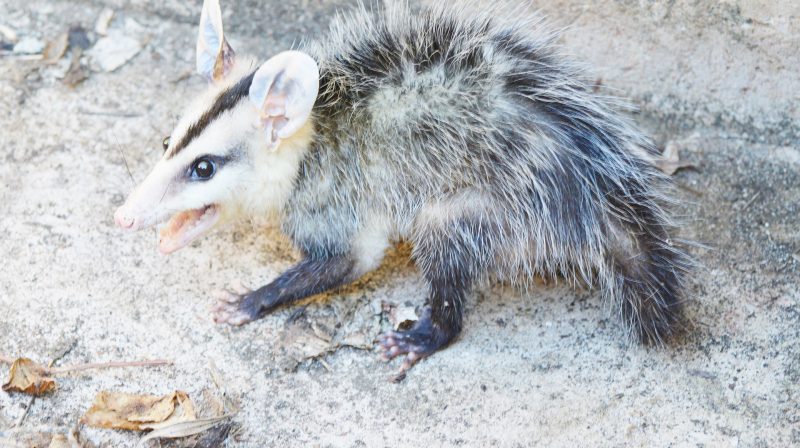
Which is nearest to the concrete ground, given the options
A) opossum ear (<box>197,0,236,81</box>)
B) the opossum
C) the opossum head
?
the opossum

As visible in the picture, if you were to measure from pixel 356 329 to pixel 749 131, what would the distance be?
146 centimetres

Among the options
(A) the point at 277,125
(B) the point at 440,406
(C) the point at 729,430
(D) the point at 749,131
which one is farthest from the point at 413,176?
(D) the point at 749,131

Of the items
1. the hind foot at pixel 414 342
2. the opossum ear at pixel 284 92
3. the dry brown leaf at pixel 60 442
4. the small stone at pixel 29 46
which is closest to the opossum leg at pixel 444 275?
the hind foot at pixel 414 342

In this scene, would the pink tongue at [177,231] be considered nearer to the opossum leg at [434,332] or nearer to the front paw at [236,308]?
the front paw at [236,308]

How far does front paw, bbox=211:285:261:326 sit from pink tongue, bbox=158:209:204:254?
0.20m

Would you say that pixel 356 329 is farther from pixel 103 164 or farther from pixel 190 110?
pixel 103 164

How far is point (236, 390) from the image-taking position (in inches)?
95.6

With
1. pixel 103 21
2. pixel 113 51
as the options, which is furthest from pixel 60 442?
pixel 103 21

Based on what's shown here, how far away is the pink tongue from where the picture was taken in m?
2.62

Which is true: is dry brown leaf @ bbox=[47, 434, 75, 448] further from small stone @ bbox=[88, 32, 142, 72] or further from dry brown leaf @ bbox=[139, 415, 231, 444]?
small stone @ bbox=[88, 32, 142, 72]

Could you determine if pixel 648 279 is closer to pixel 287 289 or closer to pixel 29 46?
pixel 287 289

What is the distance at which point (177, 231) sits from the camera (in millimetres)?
2629

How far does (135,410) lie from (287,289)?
55 cm

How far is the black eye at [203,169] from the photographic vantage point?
248 centimetres
